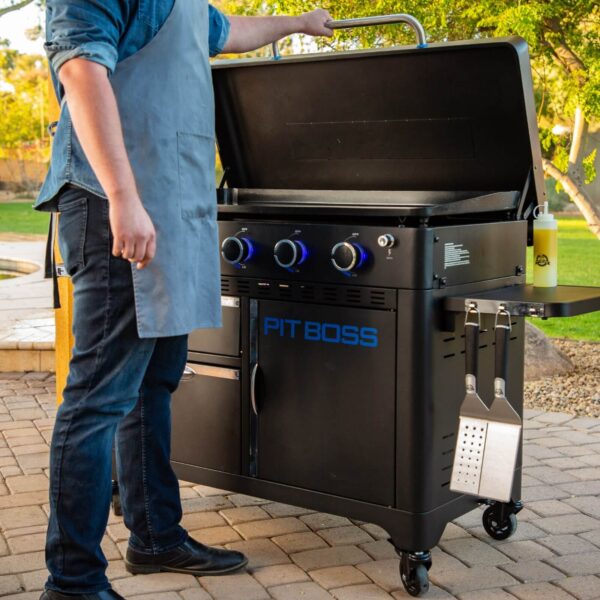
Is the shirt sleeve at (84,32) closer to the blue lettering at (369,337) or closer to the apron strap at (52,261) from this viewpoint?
the apron strap at (52,261)

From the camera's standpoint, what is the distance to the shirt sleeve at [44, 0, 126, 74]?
82.0 inches

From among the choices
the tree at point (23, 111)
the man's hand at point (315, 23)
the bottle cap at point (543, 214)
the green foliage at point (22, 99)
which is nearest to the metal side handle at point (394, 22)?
the man's hand at point (315, 23)

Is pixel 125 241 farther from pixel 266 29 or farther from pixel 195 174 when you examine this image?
pixel 266 29

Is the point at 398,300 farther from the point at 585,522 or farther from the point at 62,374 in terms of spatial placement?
the point at 62,374

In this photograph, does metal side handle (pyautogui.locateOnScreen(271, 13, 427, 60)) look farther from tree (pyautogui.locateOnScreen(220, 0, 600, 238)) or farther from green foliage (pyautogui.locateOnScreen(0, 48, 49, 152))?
green foliage (pyautogui.locateOnScreen(0, 48, 49, 152))

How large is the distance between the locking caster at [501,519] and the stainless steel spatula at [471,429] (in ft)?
1.79

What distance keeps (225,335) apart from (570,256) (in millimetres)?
11346

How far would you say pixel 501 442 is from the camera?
8.11ft

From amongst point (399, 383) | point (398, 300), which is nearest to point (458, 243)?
point (398, 300)

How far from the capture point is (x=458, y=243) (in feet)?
8.54

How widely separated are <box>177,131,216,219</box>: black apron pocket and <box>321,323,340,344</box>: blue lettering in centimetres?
48

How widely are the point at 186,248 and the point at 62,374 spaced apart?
70.4 inches

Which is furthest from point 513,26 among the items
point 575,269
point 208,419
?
point 575,269

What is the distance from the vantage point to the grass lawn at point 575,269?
7.97 m
